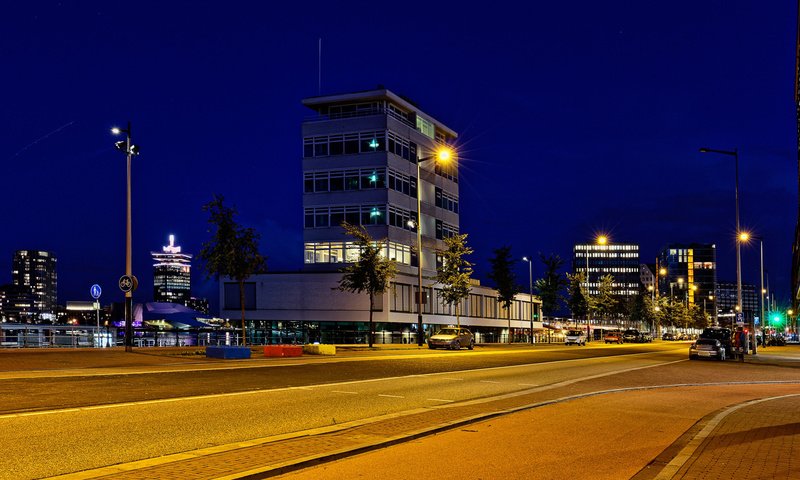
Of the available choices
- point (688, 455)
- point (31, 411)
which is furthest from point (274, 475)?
point (31, 411)

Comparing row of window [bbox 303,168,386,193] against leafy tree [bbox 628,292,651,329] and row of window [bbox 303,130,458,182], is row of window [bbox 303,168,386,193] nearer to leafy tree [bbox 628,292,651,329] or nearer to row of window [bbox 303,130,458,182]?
row of window [bbox 303,130,458,182]

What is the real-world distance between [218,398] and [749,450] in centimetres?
987

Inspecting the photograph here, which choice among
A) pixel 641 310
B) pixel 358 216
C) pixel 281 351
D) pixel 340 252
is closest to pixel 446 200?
pixel 358 216

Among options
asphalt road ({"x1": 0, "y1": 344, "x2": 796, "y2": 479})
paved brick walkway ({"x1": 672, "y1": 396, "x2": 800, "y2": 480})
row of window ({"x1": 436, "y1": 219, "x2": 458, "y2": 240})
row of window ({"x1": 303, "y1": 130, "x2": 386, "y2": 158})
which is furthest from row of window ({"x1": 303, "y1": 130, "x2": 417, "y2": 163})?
paved brick walkway ({"x1": 672, "y1": 396, "x2": 800, "y2": 480})

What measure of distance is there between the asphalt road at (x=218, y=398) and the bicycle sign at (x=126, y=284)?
5571mm

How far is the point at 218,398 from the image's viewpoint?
1573 centimetres

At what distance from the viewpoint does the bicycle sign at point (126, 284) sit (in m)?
29.4

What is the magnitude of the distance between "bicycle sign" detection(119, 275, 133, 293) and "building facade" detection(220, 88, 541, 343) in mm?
36456

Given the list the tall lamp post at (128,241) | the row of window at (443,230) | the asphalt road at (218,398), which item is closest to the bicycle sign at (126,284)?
the tall lamp post at (128,241)

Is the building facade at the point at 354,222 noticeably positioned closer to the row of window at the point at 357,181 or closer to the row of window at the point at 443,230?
the row of window at the point at 357,181

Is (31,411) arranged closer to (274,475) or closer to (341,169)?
(274,475)

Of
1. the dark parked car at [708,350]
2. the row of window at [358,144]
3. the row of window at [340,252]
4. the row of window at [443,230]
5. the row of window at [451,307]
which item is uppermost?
the row of window at [358,144]

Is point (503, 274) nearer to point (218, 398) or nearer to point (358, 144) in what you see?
point (358, 144)

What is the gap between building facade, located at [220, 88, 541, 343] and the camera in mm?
68250
